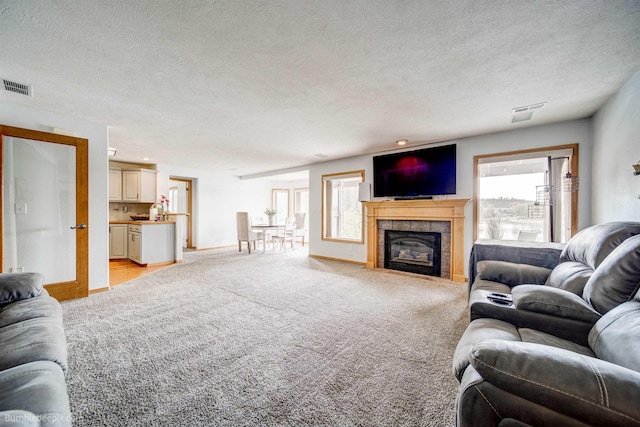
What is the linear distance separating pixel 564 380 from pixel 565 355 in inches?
4.4

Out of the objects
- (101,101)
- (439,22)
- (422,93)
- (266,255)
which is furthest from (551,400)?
(266,255)

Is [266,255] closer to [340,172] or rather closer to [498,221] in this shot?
[340,172]

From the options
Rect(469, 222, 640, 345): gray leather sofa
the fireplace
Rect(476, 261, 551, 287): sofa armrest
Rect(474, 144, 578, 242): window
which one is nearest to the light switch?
Rect(469, 222, 640, 345): gray leather sofa

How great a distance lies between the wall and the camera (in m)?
3.27

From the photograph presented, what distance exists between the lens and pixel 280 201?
9625 millimetres

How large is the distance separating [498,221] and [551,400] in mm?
3850

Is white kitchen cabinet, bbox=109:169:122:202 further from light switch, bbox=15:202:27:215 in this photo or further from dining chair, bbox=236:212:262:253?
light switch, bbox=15:202:27:215

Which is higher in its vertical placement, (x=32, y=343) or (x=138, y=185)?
(x=138, y=185)

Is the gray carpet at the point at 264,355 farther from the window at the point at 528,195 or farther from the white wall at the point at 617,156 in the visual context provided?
the white wall at the point at 617,156

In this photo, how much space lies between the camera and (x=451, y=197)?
4.27 metres

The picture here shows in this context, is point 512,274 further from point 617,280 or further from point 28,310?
point 28,310

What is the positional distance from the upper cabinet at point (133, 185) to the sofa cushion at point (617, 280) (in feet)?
25.6

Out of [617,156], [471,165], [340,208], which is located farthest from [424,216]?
[617,156]

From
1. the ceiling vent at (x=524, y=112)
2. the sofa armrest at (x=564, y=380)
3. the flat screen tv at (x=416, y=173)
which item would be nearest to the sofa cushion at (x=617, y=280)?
the sofa armrest at (x=564, y=380)
